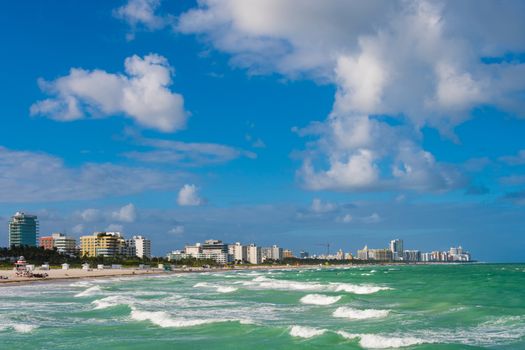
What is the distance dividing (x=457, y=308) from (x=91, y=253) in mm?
182039

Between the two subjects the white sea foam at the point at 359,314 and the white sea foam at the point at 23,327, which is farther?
the white sea foam at the point at 359,314

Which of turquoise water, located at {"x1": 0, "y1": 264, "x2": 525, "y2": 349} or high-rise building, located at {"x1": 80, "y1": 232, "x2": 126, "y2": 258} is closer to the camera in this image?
turquoise water, located at {"x1": 0, "y1": 264, "x2": 525, "y2": 349}

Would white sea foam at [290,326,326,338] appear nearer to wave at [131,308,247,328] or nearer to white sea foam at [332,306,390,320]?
wave at [131,308,247,328]

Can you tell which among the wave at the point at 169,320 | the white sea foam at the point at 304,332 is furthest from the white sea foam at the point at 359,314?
the white sea foam at the point at 304,332

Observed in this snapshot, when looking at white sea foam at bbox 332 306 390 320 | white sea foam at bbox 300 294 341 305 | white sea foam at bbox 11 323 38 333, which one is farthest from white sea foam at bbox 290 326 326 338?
white sea foam at bbox 300 294 341 305

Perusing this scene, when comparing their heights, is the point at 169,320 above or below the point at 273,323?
above

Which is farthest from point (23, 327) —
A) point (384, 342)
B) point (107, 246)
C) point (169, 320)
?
point (107, 246)

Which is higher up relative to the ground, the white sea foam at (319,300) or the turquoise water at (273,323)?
the turquoise water at (273,323)

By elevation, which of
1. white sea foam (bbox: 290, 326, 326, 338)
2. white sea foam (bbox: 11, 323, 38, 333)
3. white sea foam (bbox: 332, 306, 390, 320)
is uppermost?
white sea foam (bbox: 11, 323, 38, 333)

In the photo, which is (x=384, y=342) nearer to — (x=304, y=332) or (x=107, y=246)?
(x=304, y=332)

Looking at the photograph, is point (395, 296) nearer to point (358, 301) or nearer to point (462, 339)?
point (358, 301)

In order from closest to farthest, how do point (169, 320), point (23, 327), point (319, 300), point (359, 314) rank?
point (23, 327) → point (169, 320) → point (359, 314) → point (319, 300)

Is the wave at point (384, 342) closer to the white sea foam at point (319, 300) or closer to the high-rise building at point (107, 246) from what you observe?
the white sea foam at point (319, 300)

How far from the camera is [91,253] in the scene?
19575 cm
